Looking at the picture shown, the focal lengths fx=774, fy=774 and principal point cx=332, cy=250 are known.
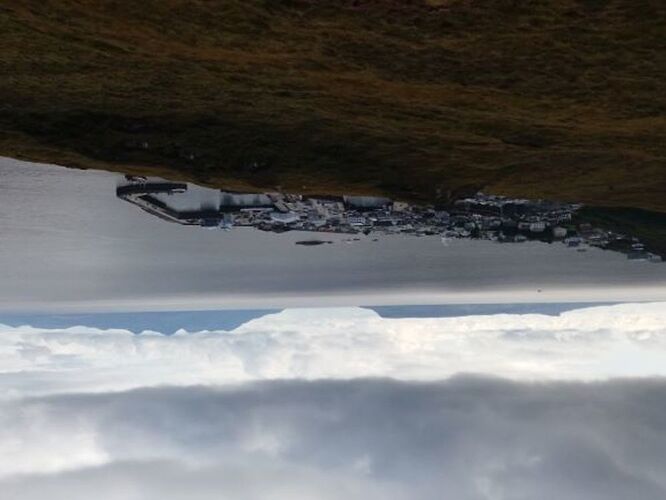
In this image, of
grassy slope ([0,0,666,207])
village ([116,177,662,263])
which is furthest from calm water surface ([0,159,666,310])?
grassy slope ([0,0,666,207])

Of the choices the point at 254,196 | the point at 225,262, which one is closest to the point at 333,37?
the point at 254,196

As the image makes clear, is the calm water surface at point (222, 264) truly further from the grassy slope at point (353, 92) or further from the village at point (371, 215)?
the grassy slope at point (353, 92)

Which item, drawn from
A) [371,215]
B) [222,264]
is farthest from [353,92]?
[222,264]

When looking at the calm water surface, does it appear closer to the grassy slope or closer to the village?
the village

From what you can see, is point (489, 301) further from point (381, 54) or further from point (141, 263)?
point (381, 54)

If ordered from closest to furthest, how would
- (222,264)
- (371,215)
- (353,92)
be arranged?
(353,92) → (371,215) → (222,264)

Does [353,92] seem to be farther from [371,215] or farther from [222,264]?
[222,264]
